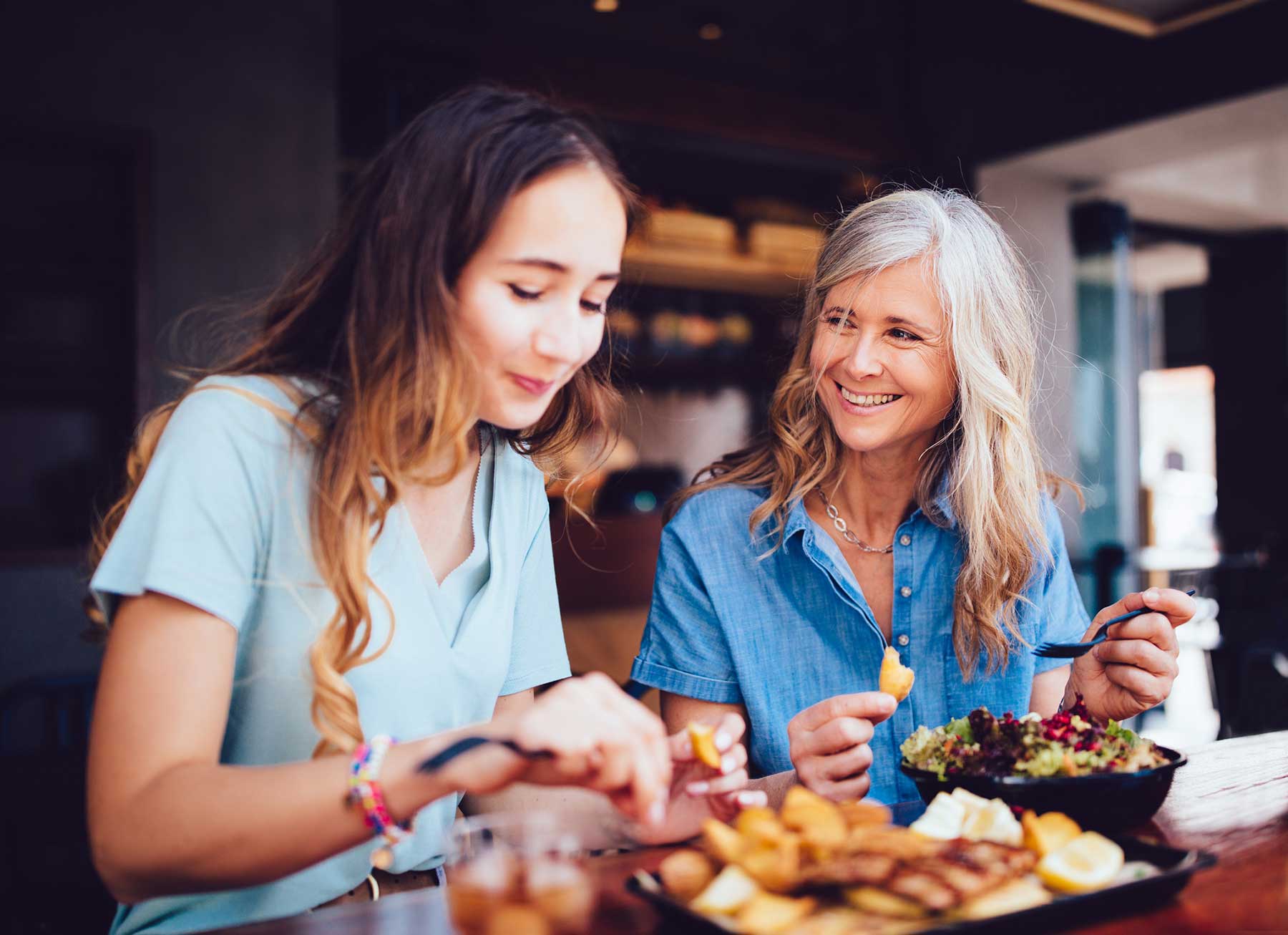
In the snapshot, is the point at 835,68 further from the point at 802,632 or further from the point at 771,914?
the point at 771,914

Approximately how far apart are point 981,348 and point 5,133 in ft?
11.4

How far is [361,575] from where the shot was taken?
1.19 m

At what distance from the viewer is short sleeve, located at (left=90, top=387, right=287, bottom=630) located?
109 centimetres

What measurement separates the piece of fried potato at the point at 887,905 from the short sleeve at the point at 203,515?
0.67 m

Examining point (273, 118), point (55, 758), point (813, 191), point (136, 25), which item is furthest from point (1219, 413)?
point (55, 758)

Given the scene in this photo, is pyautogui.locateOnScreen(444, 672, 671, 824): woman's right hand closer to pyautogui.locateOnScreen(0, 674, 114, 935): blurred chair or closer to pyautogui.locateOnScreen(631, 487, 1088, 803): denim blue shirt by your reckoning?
pyautogui.locateOnScreen(631, 487, 1088, 803): denim blue shirt

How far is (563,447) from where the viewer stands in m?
1.62

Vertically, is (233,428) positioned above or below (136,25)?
below

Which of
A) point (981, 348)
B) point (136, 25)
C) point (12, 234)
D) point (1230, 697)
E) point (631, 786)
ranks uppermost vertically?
point (136, 25)

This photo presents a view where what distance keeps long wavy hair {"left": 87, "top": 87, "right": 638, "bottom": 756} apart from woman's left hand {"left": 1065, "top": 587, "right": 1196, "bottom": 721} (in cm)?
95

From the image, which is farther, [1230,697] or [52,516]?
[52,516]

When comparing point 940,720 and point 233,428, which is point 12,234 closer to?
point 233,428

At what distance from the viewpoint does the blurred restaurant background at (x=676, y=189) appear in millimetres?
3871

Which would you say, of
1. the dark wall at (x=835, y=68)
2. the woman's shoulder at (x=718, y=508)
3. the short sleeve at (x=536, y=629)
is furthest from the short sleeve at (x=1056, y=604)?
the dark wall at (x=835, y=68)
